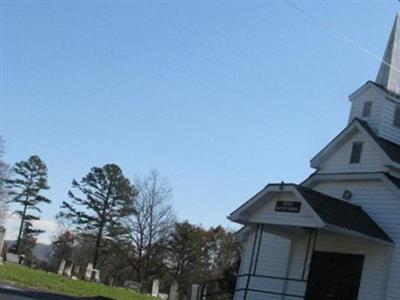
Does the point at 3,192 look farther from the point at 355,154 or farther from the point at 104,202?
the point at 355,154

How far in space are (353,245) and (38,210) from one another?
73.7 metres

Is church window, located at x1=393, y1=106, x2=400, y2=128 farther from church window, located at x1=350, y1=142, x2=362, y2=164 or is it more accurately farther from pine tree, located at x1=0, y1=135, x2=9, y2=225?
pine tree, located at x1=0, y1=135, x2=9, y2=225

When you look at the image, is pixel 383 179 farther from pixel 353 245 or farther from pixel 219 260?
pixel 219 260

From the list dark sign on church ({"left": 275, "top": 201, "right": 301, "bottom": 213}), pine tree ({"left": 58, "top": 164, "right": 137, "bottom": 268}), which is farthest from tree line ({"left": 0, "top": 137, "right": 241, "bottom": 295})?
dark sign on church ({"left": 275, "top": 201, "right": 301, "bottom": 213})

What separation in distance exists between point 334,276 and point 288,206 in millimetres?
3033

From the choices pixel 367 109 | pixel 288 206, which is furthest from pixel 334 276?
pixel 367 109

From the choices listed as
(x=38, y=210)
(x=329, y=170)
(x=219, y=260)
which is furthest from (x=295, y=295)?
(x=38, y=210)

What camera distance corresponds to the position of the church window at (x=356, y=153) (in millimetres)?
23375

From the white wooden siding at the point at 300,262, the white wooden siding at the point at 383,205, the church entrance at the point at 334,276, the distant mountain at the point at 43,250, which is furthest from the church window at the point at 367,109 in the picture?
the distant mountain at the point at 43,250

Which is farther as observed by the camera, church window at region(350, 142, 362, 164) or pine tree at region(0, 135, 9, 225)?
pine tree at region(0, 135, 9, 225)

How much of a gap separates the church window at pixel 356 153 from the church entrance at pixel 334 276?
3.48 meters

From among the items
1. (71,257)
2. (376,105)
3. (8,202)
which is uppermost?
(376,105)

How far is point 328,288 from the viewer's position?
21.6 meters

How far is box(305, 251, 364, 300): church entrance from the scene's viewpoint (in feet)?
68.6
